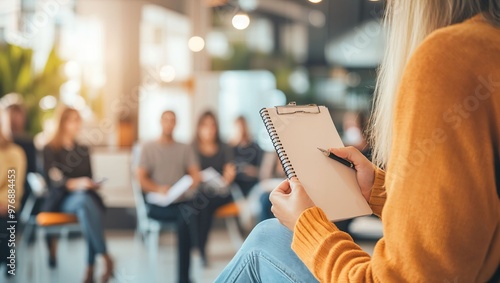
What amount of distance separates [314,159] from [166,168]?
343 centimetres

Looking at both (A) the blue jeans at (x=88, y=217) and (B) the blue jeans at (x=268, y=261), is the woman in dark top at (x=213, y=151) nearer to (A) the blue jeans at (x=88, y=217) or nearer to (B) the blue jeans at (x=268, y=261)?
(A) the blue jeans at (x=88, y=217)

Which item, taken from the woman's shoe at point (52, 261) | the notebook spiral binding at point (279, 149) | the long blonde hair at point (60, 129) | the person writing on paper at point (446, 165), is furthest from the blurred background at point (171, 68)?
the person writing on paper at point (446, 165)

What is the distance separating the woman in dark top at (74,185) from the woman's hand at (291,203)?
283cm

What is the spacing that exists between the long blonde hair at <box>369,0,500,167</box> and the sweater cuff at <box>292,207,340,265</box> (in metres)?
0.18

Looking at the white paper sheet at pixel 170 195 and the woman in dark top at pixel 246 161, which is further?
the woman in dark top at pixel 246 161

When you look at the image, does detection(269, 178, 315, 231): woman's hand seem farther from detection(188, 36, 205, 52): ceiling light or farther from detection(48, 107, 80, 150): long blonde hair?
detection(188, 36, 205, 52): ceiling light

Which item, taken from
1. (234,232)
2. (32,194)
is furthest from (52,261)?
(234,232)

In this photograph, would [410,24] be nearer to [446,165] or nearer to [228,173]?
[446,165]

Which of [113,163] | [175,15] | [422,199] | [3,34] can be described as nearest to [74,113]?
[113,163]

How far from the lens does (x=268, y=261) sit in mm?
1021

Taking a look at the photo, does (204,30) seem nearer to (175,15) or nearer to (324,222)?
(175,15)

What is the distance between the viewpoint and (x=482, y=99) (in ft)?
2.60

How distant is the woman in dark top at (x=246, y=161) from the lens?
5086 millimetres

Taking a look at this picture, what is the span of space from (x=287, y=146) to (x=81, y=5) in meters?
4.88
